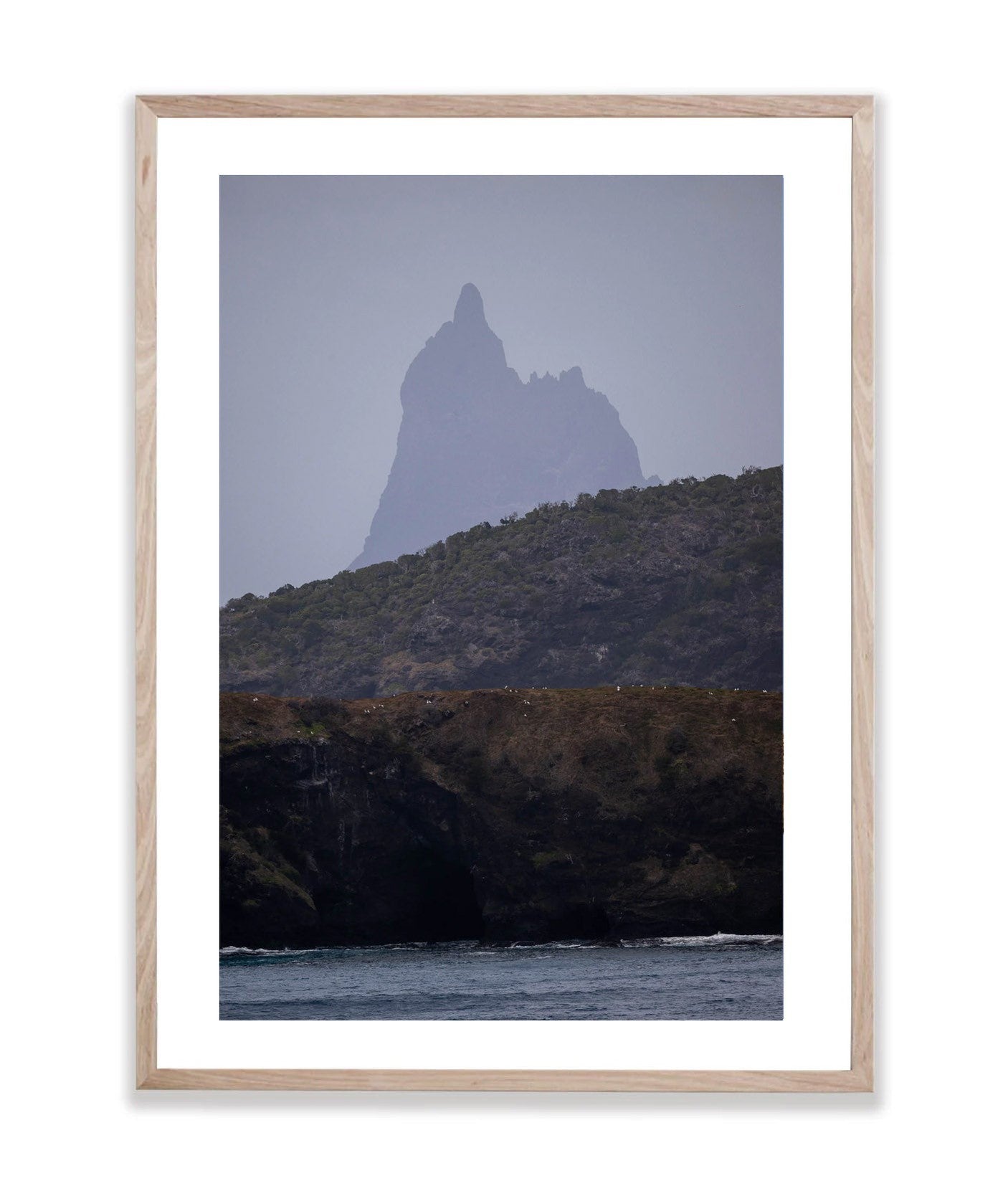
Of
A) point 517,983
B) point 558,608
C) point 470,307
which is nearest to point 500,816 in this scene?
point 517,983

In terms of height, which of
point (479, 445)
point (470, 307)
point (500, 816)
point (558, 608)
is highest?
point (470, 307)

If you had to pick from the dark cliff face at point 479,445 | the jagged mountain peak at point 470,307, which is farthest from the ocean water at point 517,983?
the jagged mountain peak at point 470,307

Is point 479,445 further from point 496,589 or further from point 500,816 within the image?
point 500,816

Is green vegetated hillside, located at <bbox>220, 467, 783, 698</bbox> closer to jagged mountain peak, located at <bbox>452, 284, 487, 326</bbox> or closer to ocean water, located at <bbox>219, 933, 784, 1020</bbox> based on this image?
jagged mountain peak, located at <bbox>452, 284, 487, 326</bbox>

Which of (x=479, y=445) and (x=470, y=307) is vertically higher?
(x=470, y=307)

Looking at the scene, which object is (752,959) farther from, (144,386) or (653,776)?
(144,386)

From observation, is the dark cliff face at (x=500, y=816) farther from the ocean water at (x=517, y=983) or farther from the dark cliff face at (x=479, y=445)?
the dark cliff face at (x=479, y=445)

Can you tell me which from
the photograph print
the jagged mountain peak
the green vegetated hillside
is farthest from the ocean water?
the jagged mountain peak

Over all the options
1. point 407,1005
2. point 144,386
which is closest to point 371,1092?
point 407,1005
